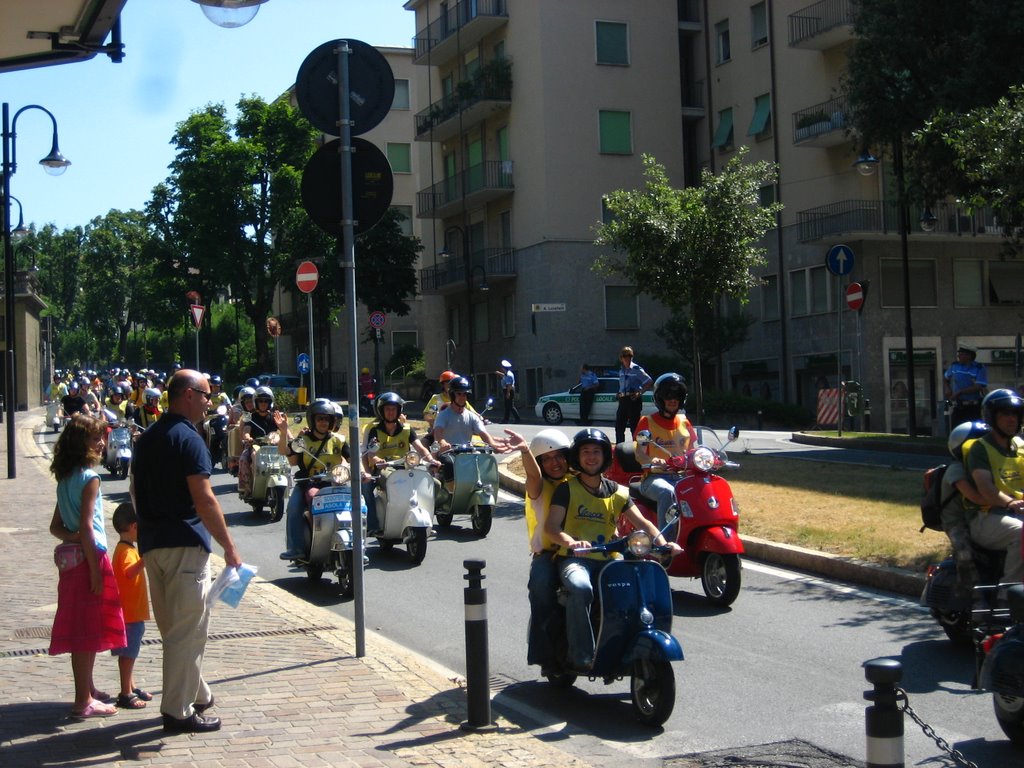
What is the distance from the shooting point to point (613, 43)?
47.5 m

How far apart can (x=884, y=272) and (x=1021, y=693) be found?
36239mm

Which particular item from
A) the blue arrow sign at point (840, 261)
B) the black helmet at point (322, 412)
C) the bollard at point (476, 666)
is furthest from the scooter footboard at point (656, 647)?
the blue arrow sign at point (840, 261)

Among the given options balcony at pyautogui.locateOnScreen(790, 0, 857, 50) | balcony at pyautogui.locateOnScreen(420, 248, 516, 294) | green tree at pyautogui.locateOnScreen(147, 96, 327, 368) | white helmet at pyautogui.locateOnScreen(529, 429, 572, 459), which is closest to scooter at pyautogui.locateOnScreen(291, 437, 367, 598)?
white helmet at pyautogui.locateOnScreen(529, 429, 572, 459)

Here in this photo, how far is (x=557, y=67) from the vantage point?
153 ft

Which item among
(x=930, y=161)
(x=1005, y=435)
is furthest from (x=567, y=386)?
(x=1005, y=435)

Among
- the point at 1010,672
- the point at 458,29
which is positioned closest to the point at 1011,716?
the point at 1010,672

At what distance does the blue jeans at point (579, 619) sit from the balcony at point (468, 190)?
1678 inches

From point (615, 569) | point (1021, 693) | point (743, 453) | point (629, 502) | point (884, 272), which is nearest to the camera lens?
point (1021, 693)

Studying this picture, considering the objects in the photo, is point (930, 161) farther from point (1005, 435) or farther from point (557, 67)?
point (557, 67)

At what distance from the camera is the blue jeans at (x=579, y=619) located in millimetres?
6816

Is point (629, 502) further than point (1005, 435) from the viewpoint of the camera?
No

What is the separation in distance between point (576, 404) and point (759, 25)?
16.0 m

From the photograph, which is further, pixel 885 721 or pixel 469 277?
pixel 469 277

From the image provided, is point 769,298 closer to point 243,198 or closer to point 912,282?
point 912,282
